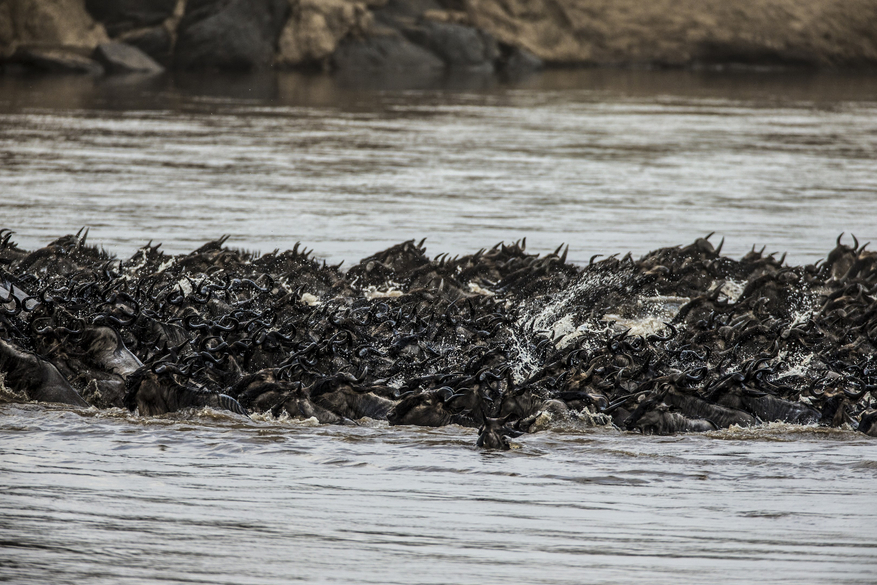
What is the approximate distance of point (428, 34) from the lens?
43.0 meters

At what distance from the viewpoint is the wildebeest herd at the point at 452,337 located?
5926mm

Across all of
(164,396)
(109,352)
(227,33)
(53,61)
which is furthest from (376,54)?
(164,396)

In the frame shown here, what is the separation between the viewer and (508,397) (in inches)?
236

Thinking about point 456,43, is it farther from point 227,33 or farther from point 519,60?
point 227,33

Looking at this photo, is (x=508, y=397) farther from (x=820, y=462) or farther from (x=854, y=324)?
(x=854, y=324)

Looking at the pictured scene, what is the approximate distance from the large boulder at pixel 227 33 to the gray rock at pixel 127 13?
0.81m

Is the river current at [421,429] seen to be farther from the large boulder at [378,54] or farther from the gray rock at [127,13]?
the large boulder at [378,54]

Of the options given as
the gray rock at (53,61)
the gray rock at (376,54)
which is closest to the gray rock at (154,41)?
the gray rock at (53,61)

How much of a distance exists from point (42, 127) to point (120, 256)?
40.1 ft

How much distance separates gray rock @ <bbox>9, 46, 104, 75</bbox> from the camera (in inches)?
1468

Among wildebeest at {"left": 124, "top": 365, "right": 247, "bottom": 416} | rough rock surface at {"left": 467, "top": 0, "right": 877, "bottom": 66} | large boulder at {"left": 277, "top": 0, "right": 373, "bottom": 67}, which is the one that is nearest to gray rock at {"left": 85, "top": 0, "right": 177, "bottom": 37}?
large boulder at {"left": 277, "top": 0, "right": 373, "bottom": 67}

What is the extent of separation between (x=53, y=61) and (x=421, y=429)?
3538 cm

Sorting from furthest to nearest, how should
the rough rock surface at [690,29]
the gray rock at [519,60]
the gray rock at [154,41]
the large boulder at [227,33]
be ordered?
the rough rock surface at [690,29]
the gray rock at [519,60]
the large boulder at [227,33]
the gray rock at [154,41]

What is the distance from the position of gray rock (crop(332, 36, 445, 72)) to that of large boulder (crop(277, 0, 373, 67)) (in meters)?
0.40
